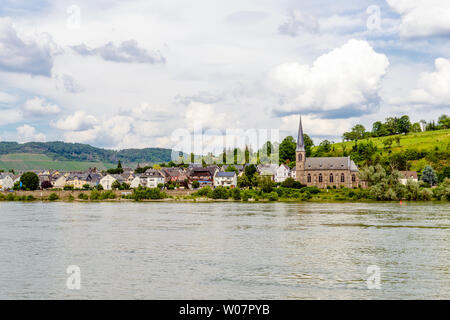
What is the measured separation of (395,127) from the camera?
621 feet

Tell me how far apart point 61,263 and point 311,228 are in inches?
1029

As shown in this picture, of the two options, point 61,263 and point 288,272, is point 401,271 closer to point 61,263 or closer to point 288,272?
point 288,272

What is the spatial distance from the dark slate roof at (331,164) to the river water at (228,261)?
81773mm

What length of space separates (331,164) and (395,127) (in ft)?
223

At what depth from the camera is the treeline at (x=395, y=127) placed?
605 ft

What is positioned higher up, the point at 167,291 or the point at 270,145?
the point at 270,145

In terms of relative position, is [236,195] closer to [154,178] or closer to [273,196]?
[273,196]

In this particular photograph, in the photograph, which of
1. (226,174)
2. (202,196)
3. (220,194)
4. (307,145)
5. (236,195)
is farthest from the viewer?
(307,145)

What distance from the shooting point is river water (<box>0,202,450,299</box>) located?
22516mm

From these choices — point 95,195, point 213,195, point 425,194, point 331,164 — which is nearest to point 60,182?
point 95,195

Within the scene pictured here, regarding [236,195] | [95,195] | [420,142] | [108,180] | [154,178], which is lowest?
[236,195]

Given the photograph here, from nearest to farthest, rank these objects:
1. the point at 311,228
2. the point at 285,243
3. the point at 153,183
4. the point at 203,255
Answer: the point at 203,255 < the point at 285,243 < the point at 311,228 < the point at 153,183

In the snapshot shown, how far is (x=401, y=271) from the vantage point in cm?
2680

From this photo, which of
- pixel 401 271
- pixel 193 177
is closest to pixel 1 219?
pixel 401 271
